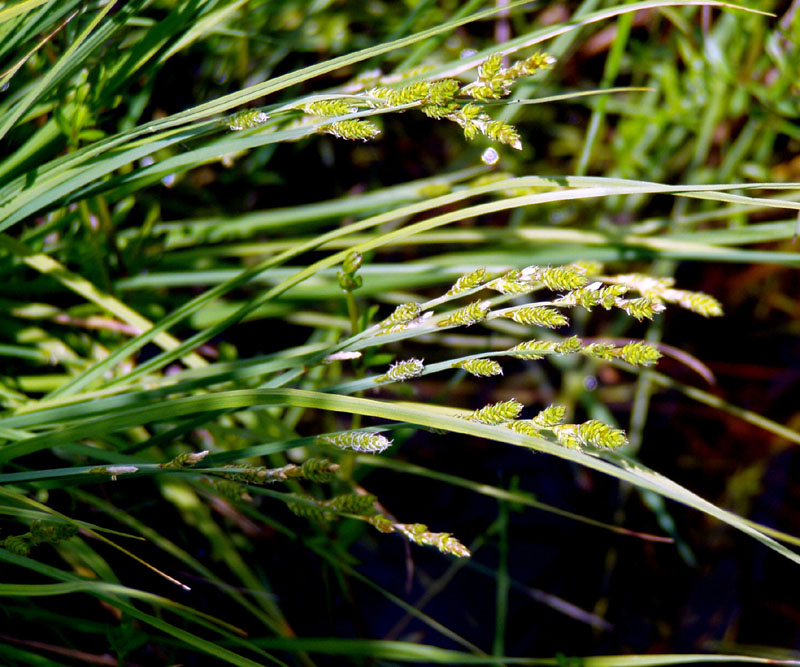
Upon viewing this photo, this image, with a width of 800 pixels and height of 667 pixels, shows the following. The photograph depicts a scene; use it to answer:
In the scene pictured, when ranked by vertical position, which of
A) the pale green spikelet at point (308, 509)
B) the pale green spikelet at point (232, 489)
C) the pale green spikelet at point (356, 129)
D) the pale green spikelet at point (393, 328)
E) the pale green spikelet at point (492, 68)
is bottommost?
the pale green spikelet at point (308, 509)

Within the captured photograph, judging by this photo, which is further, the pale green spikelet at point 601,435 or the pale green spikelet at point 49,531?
the pale green spikelet at point 49,531

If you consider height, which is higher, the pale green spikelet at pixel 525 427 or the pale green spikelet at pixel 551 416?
the pale green spikelet at pixel 551 416

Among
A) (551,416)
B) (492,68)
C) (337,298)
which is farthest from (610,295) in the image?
(337,298)

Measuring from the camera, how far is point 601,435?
52 centimetres

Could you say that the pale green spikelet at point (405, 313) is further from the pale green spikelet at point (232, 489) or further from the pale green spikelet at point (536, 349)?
the pale green spikelet at point (232, 489)

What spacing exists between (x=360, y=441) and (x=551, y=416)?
18cm

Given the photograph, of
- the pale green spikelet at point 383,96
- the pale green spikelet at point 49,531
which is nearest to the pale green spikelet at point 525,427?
the pale green spikelet at point 383,96

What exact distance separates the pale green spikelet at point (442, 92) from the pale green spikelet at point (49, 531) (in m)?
0.55

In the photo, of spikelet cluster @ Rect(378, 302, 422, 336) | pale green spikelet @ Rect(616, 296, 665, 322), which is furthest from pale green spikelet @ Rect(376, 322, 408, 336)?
pale green spikelet @ Rect(616, 296, 665, 322)

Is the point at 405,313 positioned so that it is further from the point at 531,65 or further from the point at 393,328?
the point at 531,65

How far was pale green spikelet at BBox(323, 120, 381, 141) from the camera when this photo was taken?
55 cm

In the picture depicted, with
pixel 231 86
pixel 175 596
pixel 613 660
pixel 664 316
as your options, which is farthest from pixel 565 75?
pixel 175 596

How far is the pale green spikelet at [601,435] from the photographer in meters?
0.51

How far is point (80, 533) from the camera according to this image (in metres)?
0.87
